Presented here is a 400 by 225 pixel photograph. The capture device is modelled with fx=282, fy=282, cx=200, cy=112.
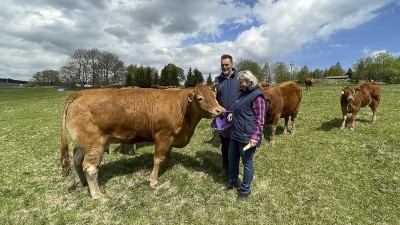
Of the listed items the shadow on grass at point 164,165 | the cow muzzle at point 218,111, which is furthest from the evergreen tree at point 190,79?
the cow muzzle at point 218,111

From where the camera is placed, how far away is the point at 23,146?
10.4 metres

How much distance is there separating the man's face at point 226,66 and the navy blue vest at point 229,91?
0.40ft

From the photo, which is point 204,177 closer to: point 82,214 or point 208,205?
point 208,205

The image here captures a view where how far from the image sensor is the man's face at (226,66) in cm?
612

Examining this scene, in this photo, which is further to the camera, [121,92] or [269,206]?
[121,92]

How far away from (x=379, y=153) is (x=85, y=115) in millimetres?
7813

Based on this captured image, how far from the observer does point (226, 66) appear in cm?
614

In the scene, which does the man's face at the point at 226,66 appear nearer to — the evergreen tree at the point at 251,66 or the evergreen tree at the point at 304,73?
the evergreen tree at the point at 251,66

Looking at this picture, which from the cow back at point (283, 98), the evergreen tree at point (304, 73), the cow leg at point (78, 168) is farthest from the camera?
the evergreen tree at point (304, 73)

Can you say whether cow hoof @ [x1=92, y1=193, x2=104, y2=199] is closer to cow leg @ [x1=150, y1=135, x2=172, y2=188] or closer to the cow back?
cow leg @ [x1=150, y1=135, x2=172, y2=188]

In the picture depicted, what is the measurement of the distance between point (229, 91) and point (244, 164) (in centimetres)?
160

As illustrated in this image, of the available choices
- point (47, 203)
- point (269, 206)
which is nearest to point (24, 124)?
point (47, 203)

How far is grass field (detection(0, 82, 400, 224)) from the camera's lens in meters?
5.32

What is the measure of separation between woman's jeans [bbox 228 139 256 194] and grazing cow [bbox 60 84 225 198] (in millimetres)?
833
